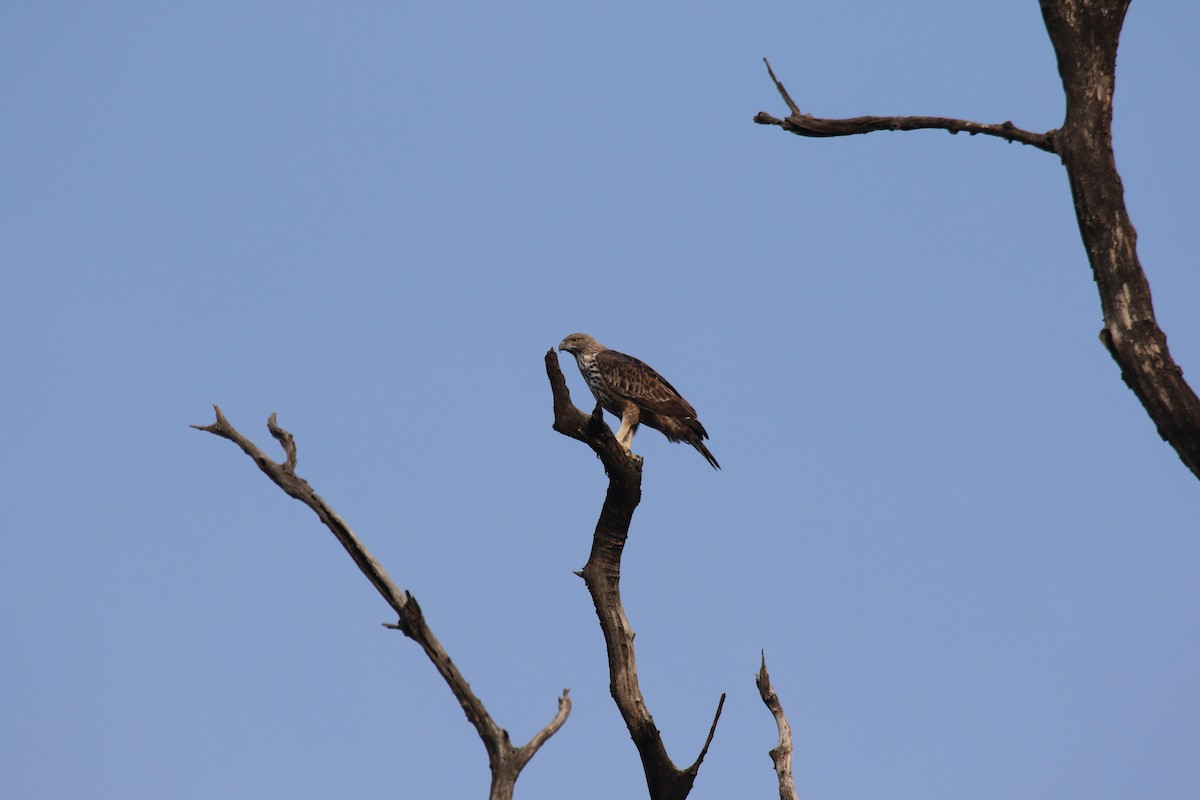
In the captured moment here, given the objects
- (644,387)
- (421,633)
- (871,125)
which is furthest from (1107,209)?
(644,387)

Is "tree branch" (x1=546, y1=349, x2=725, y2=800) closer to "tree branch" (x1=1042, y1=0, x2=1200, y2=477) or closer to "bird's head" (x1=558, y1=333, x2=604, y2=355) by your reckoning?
"tree branch" (x1=1042, y1=0, x2=1200, y2=477)

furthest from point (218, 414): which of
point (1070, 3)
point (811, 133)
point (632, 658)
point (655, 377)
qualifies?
point (1070, 3)

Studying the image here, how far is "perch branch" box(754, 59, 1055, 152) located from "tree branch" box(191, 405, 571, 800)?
3.94 m

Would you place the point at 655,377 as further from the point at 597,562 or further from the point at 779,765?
the point at 779,765

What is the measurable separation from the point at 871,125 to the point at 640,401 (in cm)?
455

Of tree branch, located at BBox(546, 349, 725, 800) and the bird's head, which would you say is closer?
tree branch, located at BBox(546, 349, 725, 800)

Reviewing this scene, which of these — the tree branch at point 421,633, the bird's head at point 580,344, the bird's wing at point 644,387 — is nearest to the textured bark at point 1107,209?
the tree branch at point 421,633

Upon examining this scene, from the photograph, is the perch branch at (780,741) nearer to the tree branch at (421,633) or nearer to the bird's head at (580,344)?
the tree branch at (421,633)

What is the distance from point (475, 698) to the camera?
25.0ft

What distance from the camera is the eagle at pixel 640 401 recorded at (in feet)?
39.5

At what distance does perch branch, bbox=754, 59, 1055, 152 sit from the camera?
297 inches

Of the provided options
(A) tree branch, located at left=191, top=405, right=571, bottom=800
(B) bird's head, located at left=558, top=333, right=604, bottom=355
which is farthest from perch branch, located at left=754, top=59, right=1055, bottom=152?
(B) bird's head, located at left=558, top=333, right=604, bottom=355

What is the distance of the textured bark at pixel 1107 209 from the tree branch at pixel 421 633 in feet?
13.4

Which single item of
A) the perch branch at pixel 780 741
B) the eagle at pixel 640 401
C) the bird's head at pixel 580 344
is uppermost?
the bird's head at pixel 580 344
